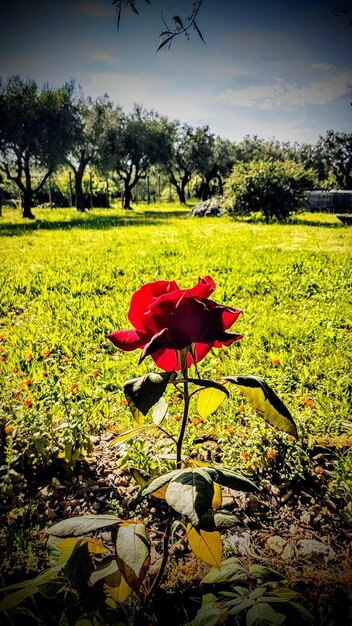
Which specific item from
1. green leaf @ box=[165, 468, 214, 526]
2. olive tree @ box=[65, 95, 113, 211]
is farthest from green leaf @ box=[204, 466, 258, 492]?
olive tree @ box=[65, 95, 113, 211]

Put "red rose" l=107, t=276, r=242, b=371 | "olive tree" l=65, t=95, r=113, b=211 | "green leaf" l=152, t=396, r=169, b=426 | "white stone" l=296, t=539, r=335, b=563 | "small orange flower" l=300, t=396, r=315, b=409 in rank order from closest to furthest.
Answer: "red rose" l=107, t=276, r=242, b=371
"green leaf" l=152, t=396, r=169, b=426
"white stone" l=296, t=539, r=335, b=563
"small orange flower" l=300, t=396, r=315, b=409
"olive tree" l=65, t=95, r=113, b=211

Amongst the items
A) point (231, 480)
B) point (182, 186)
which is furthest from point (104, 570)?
point (182, 186)

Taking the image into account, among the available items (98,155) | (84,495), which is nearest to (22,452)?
(84,495)

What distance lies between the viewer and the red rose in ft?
2.46

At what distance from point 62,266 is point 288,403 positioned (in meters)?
6.19

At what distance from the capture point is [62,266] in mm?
7688

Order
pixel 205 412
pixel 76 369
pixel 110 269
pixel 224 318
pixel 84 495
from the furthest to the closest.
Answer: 1. pixel 110 269
2. pixel 76 369
3. pixel 84 495
4. pixel 205 412
5. pixel 224 318

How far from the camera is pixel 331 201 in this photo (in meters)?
27.1

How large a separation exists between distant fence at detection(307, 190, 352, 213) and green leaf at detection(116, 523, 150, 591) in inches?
1150

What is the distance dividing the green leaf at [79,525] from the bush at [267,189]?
21053 millimetres

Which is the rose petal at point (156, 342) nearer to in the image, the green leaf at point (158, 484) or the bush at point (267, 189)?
the green leaf at point (158, 484)

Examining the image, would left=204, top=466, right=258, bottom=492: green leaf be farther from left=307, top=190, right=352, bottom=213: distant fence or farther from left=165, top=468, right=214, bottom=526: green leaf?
left=307, top=190, right=352, bottom=213: distant fence

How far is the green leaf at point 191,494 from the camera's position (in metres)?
0.62

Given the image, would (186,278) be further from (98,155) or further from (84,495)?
(98,155)
